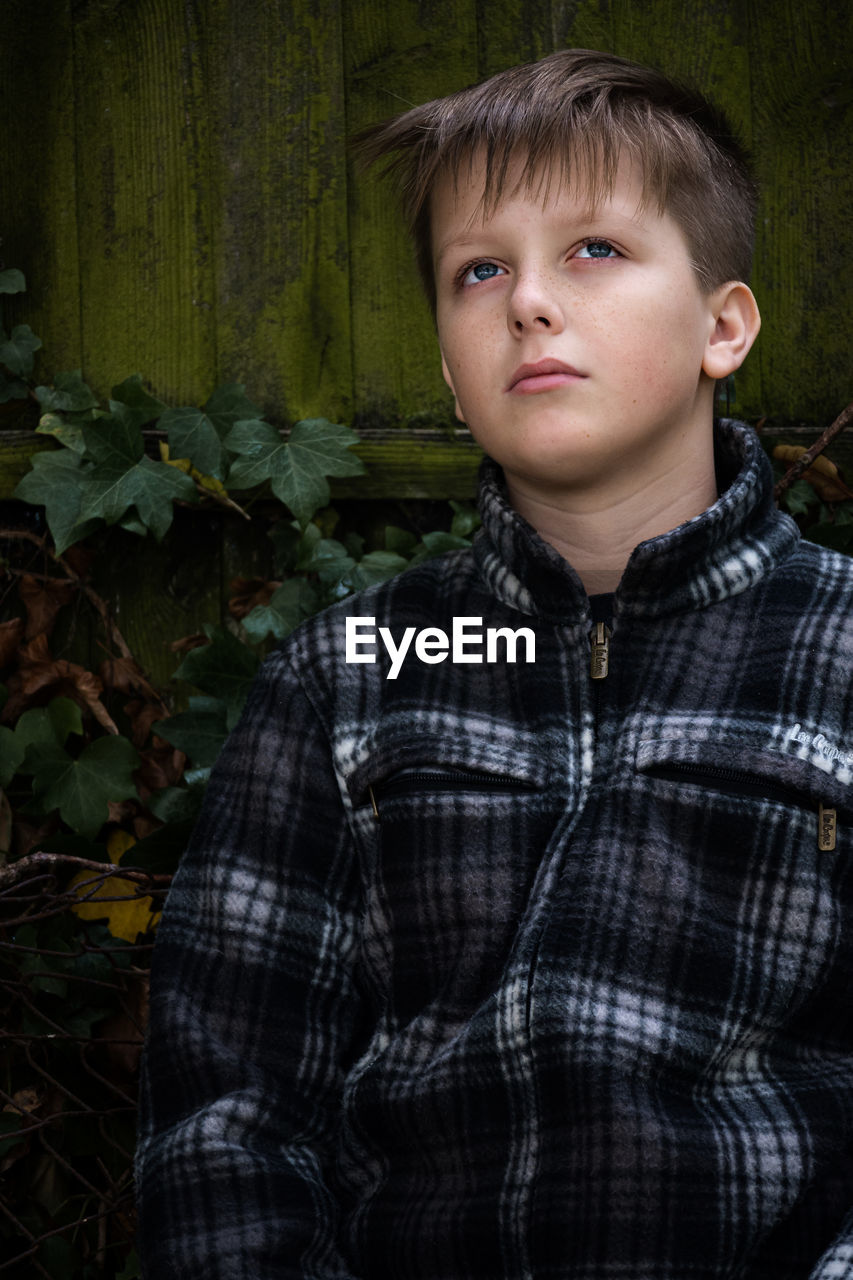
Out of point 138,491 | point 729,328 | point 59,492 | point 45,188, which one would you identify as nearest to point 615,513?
point 729,328

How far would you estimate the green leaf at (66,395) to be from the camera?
1847 mm

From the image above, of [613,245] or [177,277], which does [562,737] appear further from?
[177,277]

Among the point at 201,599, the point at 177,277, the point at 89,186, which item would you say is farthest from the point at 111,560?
the point at 89,186

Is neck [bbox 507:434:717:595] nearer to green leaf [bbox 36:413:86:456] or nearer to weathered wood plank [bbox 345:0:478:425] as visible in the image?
weathered wood plank [bbox 345:0:478:425]

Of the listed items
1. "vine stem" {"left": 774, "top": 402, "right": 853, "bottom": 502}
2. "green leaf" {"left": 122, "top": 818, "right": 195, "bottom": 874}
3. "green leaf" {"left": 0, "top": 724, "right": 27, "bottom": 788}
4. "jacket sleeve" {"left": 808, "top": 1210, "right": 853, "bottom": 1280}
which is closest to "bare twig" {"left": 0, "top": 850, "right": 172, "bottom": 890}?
"green leaf" {"left": 122, "top": 818, "right": 195, "bottom": 874}

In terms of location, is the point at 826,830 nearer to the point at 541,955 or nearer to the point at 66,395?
the point at 541,955

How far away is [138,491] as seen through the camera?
1.79 metres

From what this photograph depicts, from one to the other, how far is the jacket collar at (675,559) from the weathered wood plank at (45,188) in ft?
3.03

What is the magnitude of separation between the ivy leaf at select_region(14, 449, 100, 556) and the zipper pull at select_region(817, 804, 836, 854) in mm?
1128

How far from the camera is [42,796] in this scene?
1.80 meters

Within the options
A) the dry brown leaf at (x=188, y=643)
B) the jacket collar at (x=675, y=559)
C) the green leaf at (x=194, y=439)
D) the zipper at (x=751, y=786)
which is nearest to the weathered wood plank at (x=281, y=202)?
the green leaf at (x=194, y=439)

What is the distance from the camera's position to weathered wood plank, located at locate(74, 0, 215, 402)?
190 cm

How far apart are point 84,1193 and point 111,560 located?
93 cm

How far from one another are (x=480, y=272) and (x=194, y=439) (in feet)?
2.21
